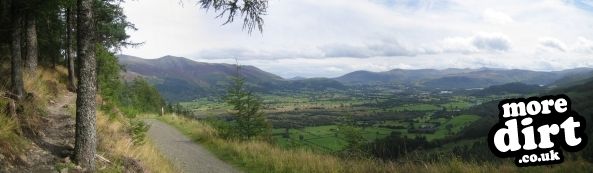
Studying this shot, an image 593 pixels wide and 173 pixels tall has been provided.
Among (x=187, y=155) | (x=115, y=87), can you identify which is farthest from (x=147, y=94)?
(x=187, y=155)

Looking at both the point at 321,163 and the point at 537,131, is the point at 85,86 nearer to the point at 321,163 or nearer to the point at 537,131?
the point at 321,163

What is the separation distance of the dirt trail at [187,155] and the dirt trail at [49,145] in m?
4.39

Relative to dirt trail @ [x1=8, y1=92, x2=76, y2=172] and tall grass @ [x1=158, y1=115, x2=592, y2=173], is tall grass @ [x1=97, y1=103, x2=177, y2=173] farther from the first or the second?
tall grass @ [x1=158, y1=115, x2=592, y2=173]

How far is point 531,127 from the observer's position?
1235 centimetres

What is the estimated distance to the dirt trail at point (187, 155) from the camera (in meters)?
17.8

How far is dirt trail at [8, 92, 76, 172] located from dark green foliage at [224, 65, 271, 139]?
11988 mm

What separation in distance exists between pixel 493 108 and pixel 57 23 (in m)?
190

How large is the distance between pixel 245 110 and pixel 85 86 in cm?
1881

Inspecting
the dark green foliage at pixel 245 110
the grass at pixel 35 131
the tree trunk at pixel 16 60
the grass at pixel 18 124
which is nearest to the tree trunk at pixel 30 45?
the grass at pixel 35 131

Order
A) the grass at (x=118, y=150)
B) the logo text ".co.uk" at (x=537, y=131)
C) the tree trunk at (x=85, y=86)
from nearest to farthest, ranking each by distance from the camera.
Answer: the tree trunk at (x=85, y=86) → the grass at (x=118, y=150) → the logo text ".co.uk" at (x=537, y=131)

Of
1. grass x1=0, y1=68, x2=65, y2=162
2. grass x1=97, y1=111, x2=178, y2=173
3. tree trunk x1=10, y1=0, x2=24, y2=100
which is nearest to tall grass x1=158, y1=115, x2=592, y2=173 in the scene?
grass x1=97, y1=111, x2=178, y2=173

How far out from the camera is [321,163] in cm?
1677

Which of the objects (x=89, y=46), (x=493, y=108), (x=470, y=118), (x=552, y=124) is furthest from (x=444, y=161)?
(x=493, y=108)

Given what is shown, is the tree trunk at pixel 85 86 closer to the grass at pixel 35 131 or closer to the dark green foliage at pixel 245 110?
the grass at pixel 35 131
